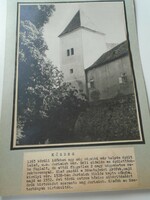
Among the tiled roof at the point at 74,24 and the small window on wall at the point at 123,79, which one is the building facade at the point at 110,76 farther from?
the tiled roof at the point at 74,24

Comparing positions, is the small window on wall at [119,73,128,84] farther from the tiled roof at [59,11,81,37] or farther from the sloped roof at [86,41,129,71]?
the tiled roof at [59,11,81,37]

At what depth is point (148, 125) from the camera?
51 cm

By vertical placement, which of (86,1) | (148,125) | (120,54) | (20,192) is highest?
(86,1)

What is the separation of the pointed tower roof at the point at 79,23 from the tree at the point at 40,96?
0.06m

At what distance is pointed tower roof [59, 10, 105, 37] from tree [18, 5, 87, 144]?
6cm

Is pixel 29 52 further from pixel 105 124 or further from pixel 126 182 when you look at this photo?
pixel 126 182

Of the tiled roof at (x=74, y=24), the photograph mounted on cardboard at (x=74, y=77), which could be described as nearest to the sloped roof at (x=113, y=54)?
the photograph mounted on cardboard at (x=74, y=77)

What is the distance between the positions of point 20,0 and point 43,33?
0.12 metres

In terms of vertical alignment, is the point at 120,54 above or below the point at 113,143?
above

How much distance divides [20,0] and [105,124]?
→ 0.39m

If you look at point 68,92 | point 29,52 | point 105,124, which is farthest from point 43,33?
point 105,124

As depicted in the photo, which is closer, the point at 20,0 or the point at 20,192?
the point at 20,192

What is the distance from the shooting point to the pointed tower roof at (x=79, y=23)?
58 cm

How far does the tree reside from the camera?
1.65ft
